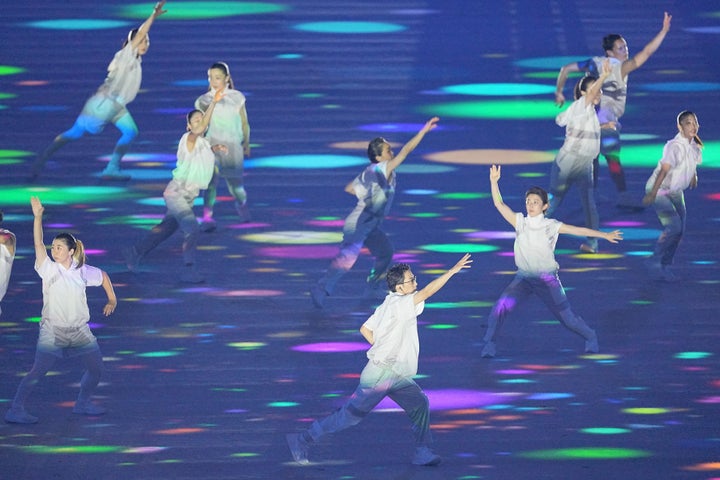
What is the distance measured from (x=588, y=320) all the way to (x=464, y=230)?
96.6 inches

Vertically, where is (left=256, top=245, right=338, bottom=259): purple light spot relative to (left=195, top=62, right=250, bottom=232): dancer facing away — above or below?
below

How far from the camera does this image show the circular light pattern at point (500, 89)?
58.7 feet

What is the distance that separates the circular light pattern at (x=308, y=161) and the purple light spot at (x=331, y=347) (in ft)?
15.9

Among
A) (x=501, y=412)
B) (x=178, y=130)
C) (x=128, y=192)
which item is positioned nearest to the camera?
(x=501, y=412)

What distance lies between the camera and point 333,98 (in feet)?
58.4

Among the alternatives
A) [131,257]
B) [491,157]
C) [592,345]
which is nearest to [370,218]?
[592,345]

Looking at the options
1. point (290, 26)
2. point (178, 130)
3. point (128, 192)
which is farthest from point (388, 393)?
point (290, 26)

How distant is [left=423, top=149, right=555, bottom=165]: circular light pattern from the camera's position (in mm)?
15719

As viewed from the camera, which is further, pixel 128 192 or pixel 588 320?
pixel 128 192

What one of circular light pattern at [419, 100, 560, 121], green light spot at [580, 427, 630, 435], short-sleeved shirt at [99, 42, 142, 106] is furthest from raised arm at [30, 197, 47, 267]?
circular light pattern at [419, 100, 560, 121]

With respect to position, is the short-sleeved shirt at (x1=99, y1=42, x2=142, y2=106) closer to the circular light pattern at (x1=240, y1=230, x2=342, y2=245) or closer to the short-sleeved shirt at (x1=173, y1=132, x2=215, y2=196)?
the circular light pattern at (x1=240, y1=230, x2=342, y2=245)

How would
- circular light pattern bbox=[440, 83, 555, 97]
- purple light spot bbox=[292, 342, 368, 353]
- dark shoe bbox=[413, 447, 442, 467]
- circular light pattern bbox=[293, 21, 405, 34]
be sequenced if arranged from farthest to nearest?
circular light pattern bbox=[293, 21, 405, 34]
circular light pattern bbox=[440, 83, 555, 97]
purple light spot bbox=[292, 342, 368, 353]
dark shoe bbox=[413, 447, 442, 467]

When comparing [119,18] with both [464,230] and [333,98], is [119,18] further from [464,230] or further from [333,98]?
[464,230]

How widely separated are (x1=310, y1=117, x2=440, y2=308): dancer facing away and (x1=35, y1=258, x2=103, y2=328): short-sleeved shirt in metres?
2.73
